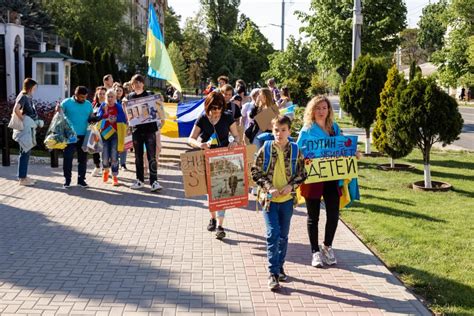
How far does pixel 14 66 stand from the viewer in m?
24.0

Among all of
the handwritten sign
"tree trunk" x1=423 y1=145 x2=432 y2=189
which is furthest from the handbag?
"tree trunk" x1=423 y1=145 x2=432 y2=189

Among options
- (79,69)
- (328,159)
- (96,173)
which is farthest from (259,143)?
(79,69)

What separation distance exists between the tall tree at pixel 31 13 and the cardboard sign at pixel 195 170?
3183 cm

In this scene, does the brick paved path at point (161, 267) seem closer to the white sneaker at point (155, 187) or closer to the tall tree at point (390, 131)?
the white sneaker at point (155, 187)

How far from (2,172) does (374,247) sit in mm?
7937

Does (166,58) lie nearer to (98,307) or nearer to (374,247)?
(374,247)

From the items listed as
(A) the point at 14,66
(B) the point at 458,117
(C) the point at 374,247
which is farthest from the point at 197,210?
(A) the point at 14,66

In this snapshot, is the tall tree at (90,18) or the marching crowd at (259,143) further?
the tall tree at (90,18)

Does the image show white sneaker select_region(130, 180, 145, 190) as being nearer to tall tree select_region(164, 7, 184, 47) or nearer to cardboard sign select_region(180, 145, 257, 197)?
cardboard sign select_region(180, 145, 257, 197)

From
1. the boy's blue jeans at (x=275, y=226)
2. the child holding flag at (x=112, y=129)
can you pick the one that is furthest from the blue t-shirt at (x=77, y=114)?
the boy's blue jeans at (x=275, y=226)

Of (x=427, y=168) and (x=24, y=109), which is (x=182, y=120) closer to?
(x=24, y=109)

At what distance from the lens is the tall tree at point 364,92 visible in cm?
1485

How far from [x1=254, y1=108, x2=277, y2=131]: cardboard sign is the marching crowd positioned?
1.9 inches

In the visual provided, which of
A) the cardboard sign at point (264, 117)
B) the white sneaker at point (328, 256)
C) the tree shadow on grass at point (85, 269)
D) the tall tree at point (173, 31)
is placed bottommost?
the tree shadow on grass at point (85, 269)
